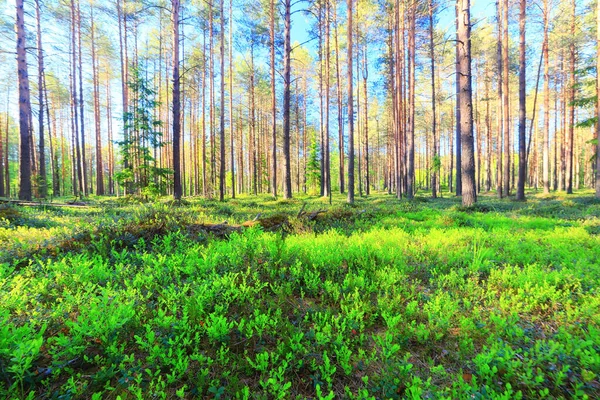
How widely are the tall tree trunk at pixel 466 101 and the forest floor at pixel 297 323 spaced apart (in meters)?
5.82

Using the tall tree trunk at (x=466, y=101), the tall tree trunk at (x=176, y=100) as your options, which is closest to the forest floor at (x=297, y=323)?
the tall tree trunk at (x=466, y=101)

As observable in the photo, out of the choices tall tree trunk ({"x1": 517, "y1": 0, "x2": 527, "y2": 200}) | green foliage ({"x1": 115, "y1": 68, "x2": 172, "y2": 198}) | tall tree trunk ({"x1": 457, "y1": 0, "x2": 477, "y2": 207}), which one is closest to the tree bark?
green foliage ({"x1": 115, "y1": 68, "x2": 172, "y2": 198})

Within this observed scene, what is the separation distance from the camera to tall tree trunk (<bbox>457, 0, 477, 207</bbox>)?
29.7 ft

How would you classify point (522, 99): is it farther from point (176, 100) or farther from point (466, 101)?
point (176, 100)

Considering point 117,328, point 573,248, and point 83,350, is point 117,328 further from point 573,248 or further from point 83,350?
point 573,248

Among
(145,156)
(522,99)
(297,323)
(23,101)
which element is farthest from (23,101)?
(522,99)

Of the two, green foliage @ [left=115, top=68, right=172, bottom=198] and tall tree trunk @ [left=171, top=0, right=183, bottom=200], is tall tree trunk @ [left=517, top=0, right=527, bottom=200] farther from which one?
green foliage @ [left=115, top=68, right=172, bottom=198]

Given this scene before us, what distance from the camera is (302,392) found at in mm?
1816

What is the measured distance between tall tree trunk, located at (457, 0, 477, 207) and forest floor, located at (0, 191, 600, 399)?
229 inches

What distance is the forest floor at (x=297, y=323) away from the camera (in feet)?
5.71

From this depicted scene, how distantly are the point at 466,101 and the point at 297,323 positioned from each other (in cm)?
1041

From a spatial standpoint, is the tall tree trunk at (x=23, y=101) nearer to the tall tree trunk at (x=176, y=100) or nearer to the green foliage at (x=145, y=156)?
the green foliage at (x=145, y=156)

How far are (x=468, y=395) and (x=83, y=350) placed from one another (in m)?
2.71

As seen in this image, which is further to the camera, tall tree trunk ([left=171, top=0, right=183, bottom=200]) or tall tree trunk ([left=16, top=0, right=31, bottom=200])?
tall tree trunk ([left=171, top=0, right=183, bottom=200])
